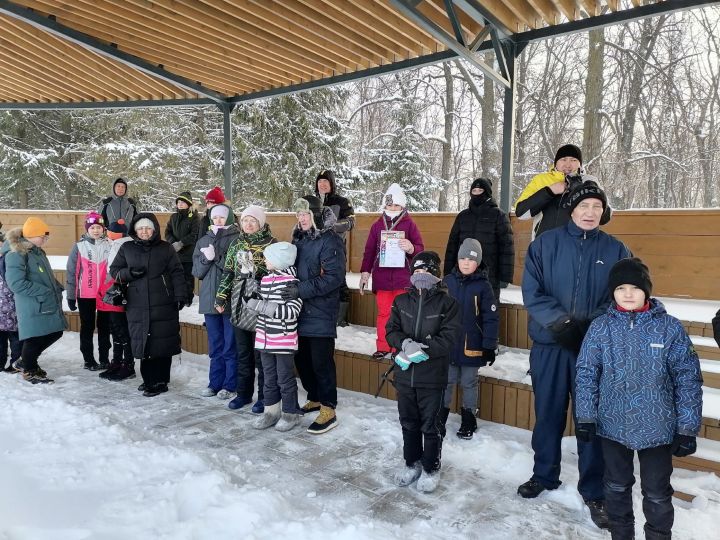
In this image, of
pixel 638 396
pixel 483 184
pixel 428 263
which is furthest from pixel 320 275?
pixel 638 396

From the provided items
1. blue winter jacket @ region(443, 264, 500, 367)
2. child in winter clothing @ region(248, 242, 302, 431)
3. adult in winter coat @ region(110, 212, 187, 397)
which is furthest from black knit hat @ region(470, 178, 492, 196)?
adult in winter coat @ region(110, 212, 187, 397)

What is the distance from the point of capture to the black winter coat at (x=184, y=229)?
609 centimetres

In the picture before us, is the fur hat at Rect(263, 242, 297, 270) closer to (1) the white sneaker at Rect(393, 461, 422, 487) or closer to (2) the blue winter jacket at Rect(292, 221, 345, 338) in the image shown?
(2) the blue winter jacket at Rect(292, 221, 345, 338)

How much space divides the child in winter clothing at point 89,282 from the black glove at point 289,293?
2651mm

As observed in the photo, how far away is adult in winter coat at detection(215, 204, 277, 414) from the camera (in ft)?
13.3

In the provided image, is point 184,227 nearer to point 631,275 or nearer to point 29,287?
point 29,287

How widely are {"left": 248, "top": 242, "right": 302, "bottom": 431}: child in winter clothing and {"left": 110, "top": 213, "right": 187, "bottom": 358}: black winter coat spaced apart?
50.0 inches

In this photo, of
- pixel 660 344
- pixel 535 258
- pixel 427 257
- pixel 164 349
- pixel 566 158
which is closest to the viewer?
pixel 660 344

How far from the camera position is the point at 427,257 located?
314 cm

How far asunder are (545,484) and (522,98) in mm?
16021

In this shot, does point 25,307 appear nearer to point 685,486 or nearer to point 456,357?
point 456,357

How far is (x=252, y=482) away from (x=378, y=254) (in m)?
2.23

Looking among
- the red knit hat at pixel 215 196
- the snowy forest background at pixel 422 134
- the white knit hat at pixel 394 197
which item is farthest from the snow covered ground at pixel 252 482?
the snowy forest background at pixel 422 134

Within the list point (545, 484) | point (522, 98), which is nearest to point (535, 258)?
point (545, 484)
